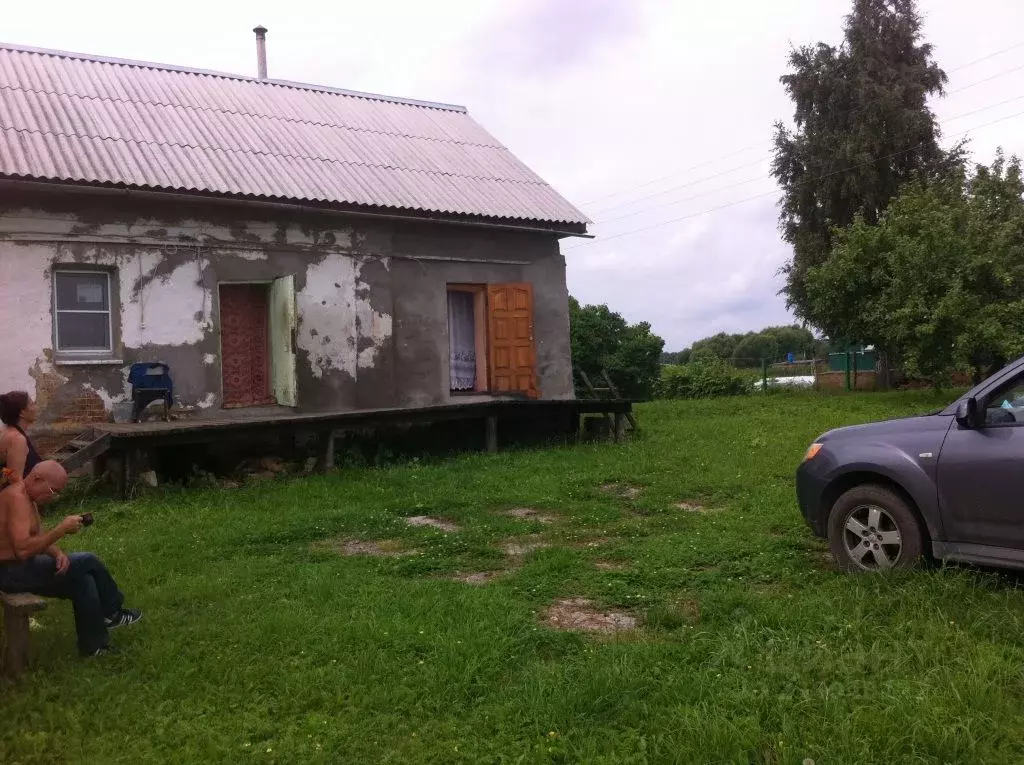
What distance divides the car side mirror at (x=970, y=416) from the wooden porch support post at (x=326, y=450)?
7.68 meters

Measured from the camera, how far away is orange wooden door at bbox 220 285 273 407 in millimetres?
12047

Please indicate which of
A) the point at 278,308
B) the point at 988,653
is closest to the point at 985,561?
the point at 988,653

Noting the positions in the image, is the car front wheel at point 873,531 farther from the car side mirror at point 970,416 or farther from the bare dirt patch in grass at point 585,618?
the bare dirt patch in grass at point 585,618

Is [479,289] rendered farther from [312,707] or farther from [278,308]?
[312,707]

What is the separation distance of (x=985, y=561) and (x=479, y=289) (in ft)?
34.2

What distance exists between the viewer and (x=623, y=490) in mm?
8984

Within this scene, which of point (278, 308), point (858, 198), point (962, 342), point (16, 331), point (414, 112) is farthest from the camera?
point (858, 198)

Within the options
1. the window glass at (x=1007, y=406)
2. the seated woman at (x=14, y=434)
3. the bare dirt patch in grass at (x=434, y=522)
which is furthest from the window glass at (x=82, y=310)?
the window glass at (x=1007, y=406)

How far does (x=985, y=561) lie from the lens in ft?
15.5

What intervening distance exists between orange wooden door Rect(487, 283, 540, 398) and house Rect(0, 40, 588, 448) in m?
0.03

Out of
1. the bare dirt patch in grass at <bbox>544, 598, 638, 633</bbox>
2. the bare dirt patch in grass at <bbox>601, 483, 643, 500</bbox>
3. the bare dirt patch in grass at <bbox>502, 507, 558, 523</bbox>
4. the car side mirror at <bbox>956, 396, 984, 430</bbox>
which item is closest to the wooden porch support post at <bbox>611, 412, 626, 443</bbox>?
the bare dirt patch in grass at <bbox>601, 483, 643, 500</bbox>

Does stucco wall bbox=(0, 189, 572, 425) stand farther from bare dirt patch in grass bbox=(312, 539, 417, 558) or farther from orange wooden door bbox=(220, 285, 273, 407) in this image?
bare dirt patch in grass bbox=(312, 539, 417, 558)

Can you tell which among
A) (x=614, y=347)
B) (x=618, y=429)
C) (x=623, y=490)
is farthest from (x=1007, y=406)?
(x=614, y=347)

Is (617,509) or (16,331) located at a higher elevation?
(16,331)
